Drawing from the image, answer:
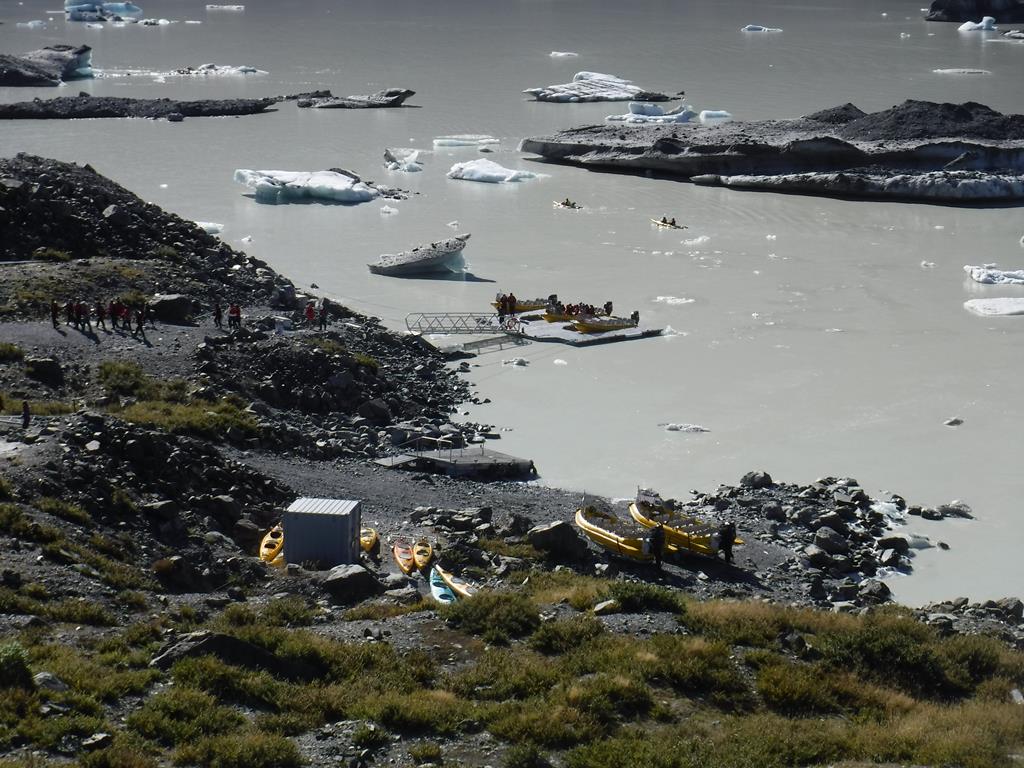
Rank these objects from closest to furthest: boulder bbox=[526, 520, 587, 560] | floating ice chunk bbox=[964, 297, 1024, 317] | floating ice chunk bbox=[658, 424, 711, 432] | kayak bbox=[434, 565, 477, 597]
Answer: kayak bbox=[434, 565, 477, 597] < boulder bbox=[526, 520, 587, 560] < floating ice chunk bbox=[658, 424, 711, 432] < floating ice chunk bbox=[964, 297, 1024, 317]

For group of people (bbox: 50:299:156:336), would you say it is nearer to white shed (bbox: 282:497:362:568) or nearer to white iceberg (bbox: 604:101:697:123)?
white shed (bbox: 282:497:362:568)

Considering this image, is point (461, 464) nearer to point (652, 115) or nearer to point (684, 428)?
point (684, 428)

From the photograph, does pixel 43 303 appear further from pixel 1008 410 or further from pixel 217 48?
pixel 217 48

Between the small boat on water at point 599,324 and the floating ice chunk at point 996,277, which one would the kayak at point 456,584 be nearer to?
the small boat on water at point 599,324

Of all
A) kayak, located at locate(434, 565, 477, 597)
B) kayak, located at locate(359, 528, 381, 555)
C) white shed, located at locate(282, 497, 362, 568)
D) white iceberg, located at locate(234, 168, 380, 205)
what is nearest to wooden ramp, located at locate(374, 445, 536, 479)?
kayak, located at locate(359, 528, 381, 555)

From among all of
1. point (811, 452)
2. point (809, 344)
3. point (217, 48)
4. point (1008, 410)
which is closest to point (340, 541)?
point (811, 452)

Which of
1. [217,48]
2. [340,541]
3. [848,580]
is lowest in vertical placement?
[848,580]
